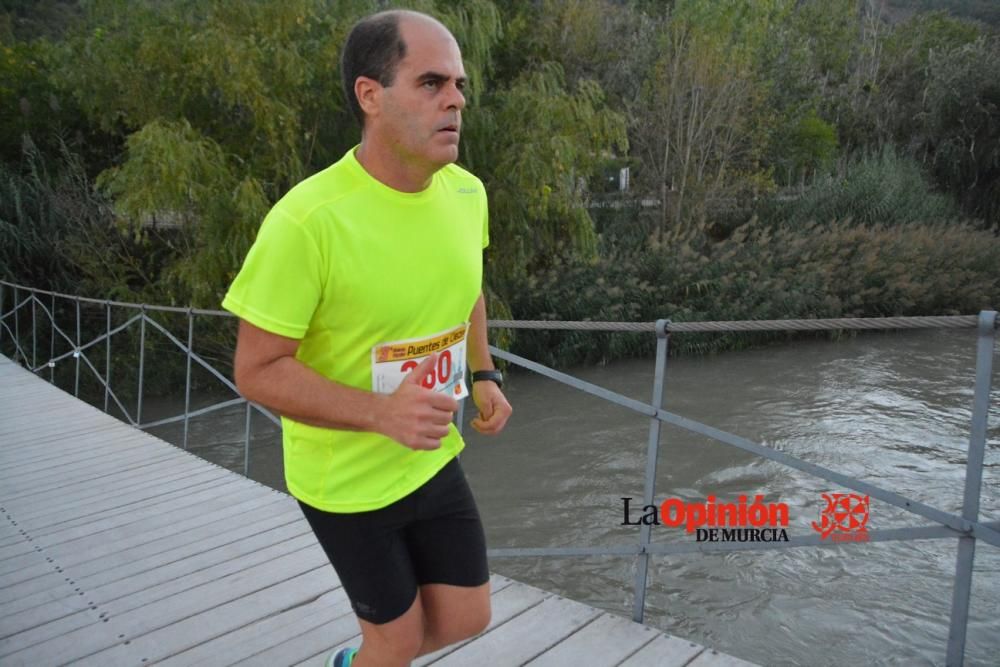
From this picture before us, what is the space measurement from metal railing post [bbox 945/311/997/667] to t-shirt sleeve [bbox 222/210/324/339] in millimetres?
1280

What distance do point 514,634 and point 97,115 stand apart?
8.64m

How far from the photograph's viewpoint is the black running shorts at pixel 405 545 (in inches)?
55.2

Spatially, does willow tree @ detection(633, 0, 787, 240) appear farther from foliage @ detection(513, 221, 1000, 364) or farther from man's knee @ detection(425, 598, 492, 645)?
man's knee @ detection(425, 598, 492, 645)

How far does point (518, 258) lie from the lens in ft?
29.9

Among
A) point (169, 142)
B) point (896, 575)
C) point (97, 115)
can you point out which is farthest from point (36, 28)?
point (896, 575)

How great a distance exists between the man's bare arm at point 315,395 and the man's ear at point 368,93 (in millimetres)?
403

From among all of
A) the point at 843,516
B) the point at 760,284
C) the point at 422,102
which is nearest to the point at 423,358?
the point at 422,102

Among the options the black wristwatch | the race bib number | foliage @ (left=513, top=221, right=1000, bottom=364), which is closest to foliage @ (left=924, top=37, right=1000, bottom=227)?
foliage @ (left=513, top=221, right=1000, bottom=364)

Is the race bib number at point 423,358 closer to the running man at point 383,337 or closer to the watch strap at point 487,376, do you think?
the running man at point 383,337

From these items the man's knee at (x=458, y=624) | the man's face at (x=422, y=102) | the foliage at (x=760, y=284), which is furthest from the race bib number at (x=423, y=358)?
the foliage at (x=760, y=284)

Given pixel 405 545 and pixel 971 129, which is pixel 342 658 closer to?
pixel 405 545

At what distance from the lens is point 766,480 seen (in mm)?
7145

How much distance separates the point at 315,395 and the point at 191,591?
5.98ft

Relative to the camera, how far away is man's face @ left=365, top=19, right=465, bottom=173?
130 cm
